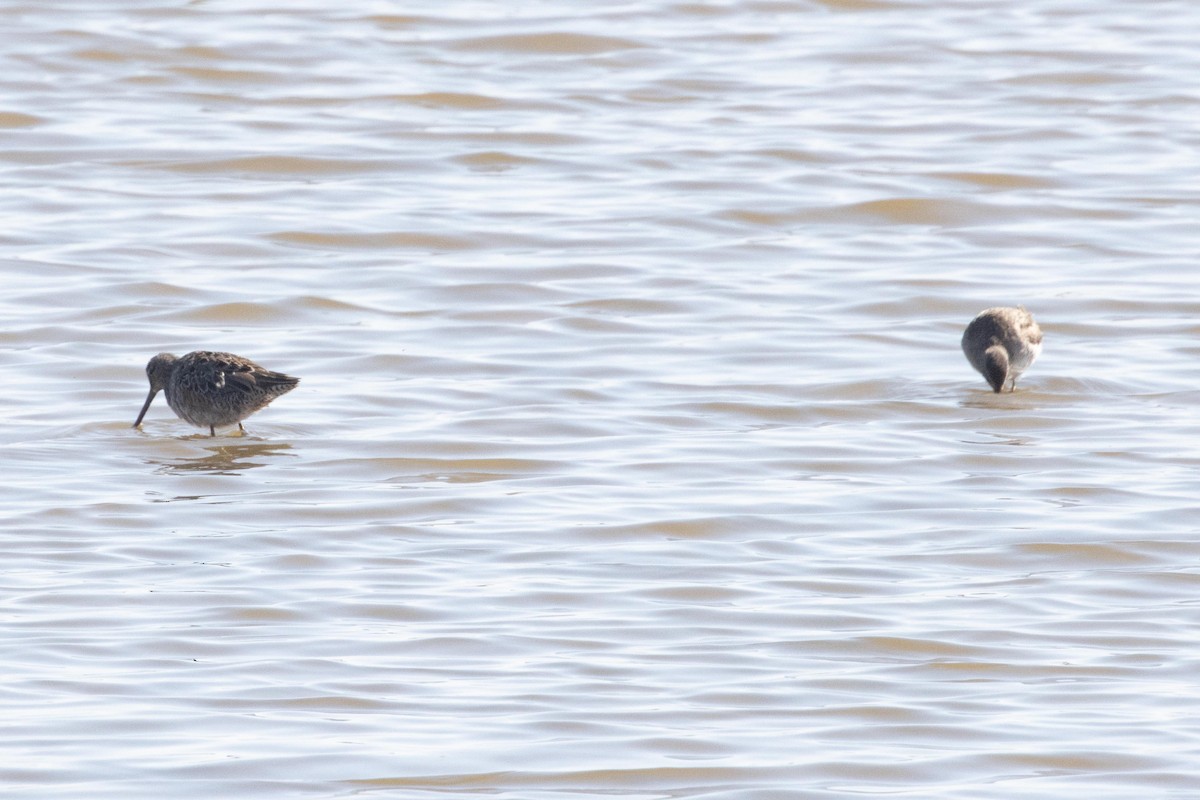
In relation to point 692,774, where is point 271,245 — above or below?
below

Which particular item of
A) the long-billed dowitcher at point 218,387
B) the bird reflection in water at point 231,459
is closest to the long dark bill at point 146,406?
the long-billed dowitcher at point 218,387

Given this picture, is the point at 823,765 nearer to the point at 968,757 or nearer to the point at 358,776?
the point at 968,757

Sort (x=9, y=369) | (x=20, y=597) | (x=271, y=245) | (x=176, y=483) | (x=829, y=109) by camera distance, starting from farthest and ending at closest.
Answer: (x=829, y=109), (x=271, y=245), (x=9, y=369), (x=176, y=483), (x=20, y=597)

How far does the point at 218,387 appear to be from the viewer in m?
10.5

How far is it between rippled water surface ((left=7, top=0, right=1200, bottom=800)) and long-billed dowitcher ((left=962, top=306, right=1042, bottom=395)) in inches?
7.1

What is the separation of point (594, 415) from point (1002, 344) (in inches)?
81.9

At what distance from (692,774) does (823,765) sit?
1.19ft

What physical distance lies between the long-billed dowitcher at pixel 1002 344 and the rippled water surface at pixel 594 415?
0.59 ft

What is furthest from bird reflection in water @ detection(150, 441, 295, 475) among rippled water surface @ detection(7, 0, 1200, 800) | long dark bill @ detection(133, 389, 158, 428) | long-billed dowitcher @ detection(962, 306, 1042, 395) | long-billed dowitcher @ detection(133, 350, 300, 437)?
long-billed dowitcher @ detection(962, 306, 1042, 395)

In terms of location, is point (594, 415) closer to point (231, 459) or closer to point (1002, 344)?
point (231, 459)

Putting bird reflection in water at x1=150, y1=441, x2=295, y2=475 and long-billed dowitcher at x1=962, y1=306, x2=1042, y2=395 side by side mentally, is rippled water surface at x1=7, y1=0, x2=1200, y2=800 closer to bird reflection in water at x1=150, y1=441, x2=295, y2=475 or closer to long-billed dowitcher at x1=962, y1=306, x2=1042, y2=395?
bird reflection in water at x1=150, y1=441, x2=295, y2=475

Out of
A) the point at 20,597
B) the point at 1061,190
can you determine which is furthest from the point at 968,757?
the point at 1061,190

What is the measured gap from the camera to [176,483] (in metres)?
9.77

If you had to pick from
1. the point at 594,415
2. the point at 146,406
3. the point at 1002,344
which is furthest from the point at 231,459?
the point at 1002,344
